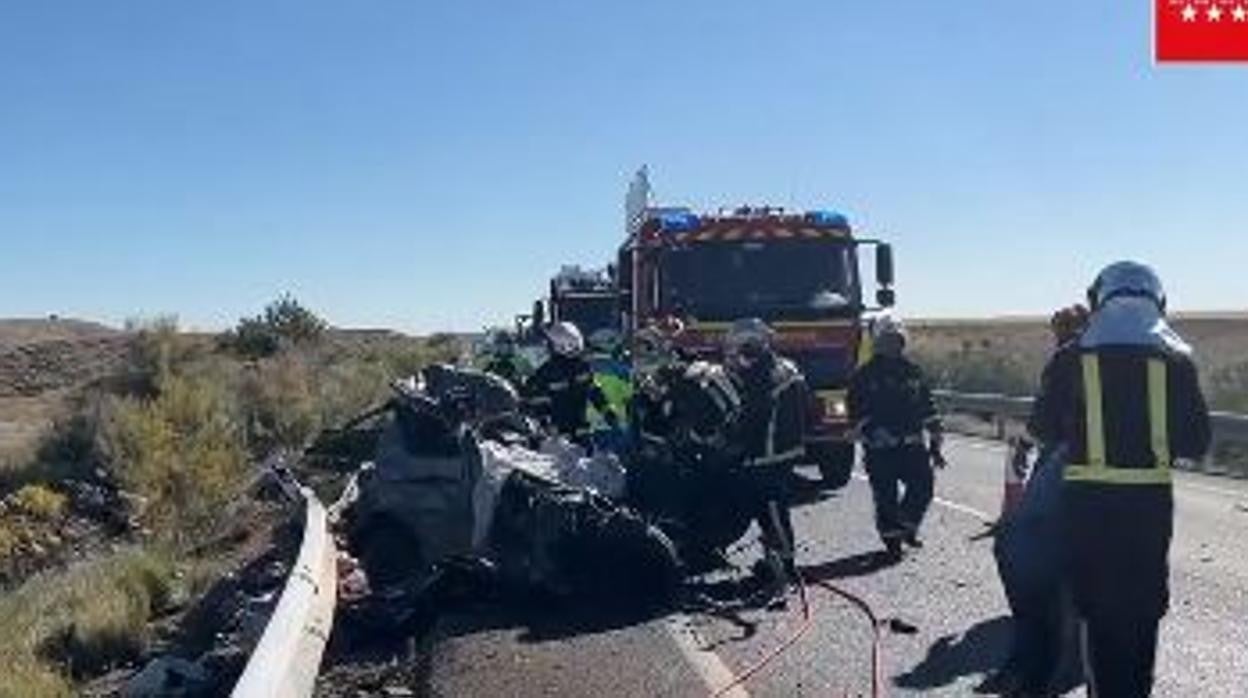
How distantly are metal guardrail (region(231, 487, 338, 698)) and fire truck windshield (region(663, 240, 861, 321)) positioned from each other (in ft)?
27.6

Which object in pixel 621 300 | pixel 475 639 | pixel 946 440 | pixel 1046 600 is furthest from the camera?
pixel 946 440

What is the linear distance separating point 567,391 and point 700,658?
5235 millimetres

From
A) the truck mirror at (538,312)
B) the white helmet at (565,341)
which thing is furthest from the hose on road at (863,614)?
the truck mirror at (538,312)

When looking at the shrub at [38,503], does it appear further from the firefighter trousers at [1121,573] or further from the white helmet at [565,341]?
the firefighter trousers at [1121,573]

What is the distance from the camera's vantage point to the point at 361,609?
1110 centimetres

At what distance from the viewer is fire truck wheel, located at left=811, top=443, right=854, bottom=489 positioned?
19.0m

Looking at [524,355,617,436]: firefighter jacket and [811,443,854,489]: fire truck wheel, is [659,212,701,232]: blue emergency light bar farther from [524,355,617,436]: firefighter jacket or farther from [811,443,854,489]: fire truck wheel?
[524,355,617,436]: firefighter jacket

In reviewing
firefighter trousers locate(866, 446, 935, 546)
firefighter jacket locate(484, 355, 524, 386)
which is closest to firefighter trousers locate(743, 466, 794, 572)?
firefighter trousers locate(866, 446, 935, 546)

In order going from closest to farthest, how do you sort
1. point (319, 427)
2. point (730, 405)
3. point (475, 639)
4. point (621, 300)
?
point (475, 639), point (730, 405), point (621, 300), point (319, 427)

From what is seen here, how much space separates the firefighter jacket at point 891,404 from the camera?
13.9 m

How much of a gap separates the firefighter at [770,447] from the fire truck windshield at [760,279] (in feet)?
21.6

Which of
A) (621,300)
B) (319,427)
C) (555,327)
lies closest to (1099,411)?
(555,327)

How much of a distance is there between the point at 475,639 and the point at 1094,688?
427 cm

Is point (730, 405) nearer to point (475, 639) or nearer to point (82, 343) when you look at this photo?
point (475, 639)
